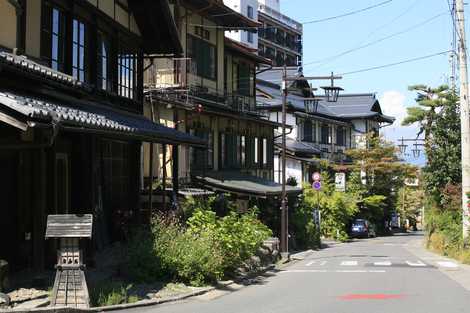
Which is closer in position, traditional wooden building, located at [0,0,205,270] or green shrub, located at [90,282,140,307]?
green shrub, located at [90,282,140,307]

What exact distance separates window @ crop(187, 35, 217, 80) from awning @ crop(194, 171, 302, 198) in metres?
5.08

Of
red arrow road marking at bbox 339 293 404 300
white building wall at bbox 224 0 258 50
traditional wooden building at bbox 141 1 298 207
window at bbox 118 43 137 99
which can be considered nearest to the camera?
red arrow road marking at bbox 339 293 404 300

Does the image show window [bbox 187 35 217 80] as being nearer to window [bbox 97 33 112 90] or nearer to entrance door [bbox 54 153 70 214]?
window [bbox 97 33 112 90]

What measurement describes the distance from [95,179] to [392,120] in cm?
6160

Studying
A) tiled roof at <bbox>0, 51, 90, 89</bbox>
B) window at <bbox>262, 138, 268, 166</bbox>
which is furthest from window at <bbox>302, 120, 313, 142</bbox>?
tiled roof at <bbox>0, 51, 90, 89</bbox>

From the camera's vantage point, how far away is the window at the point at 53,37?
16.3 metres

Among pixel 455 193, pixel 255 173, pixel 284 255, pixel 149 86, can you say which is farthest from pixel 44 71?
pixel 255 173

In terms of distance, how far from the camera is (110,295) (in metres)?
12.6

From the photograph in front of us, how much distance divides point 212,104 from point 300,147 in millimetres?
23871

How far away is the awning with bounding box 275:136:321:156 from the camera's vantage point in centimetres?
5397

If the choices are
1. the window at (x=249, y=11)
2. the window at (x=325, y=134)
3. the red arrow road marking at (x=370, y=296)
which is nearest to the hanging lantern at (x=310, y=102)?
the window at (x=325, y=134)

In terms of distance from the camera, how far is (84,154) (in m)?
17.0

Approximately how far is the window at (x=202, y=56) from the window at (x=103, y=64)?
35.6 feet

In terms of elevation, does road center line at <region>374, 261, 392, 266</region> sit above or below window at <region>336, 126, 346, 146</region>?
below
